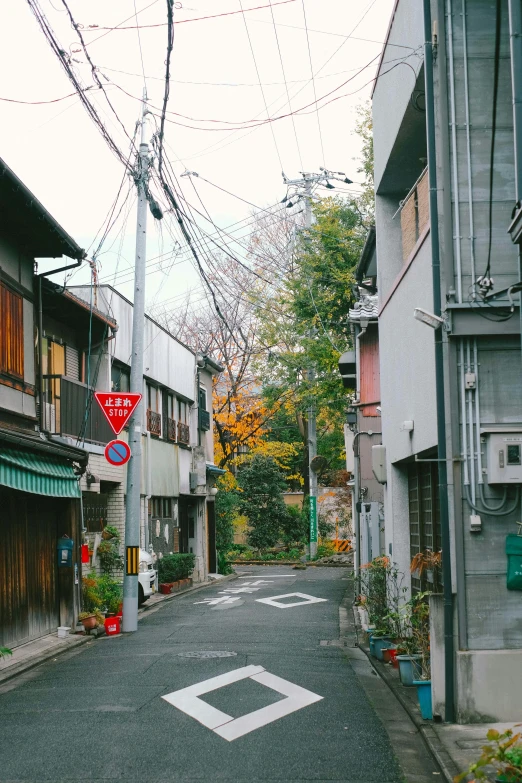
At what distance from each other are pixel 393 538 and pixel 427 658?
147 inches

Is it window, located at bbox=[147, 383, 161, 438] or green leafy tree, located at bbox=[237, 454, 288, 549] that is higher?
window, located at bbox=[147, 383, 161, 438]

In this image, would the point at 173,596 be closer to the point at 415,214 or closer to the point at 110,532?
the point at 110,532

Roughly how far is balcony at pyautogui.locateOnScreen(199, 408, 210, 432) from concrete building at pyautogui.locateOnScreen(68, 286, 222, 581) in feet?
0.16

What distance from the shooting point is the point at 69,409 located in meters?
17.9

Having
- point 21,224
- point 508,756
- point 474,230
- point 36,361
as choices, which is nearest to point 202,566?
point 36,361

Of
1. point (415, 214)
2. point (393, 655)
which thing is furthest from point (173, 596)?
point (415, 214)

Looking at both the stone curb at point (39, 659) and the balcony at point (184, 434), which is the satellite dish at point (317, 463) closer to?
the balcony at point (184, 434)

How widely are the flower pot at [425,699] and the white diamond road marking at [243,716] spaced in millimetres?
1275

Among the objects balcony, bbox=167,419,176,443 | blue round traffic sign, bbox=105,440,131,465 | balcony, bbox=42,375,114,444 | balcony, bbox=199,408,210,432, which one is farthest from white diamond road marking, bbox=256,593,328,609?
balcony, bbox=199,408,210,432

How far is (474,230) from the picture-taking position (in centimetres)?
889

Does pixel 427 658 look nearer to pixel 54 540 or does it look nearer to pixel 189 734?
pixel 189 734

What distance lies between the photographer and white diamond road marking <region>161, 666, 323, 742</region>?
8.28 metres

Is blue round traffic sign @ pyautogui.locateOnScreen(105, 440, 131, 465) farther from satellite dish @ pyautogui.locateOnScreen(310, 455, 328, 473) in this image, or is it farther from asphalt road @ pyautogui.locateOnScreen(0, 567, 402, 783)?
satellite dish @ pyautogui.locateOnScreen(310, 455, 328, 473)

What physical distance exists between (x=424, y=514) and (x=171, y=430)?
60.6 ft
